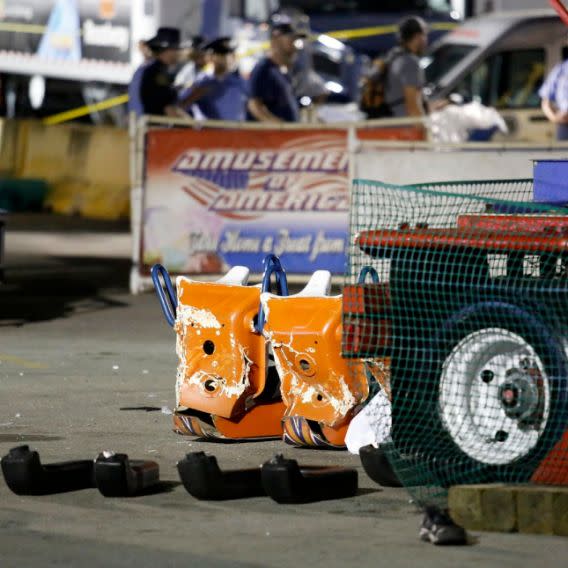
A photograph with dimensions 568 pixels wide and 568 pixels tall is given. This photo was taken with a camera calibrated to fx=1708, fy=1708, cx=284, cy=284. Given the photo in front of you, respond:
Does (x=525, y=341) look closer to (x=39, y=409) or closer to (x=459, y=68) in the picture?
(x=39, y=409)

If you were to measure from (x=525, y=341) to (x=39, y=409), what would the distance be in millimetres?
3333

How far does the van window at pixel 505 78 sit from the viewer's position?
71.1 ft

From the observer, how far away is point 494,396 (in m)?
7.07

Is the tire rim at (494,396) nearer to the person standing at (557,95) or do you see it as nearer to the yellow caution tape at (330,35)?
the person standing at (557,95)

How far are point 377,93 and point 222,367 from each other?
10.0 meters

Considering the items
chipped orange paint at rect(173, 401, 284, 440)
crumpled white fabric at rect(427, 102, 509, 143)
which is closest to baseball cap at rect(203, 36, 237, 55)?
crumpled white fabric at rect(427, 102, 509, 143)

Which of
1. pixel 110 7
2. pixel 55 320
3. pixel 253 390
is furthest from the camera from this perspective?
pixel 110 7

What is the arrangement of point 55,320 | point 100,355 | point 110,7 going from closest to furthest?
point 100,355 → point 55,320 → point 110,7

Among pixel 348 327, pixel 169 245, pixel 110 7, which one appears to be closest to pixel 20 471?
pixel 348 327

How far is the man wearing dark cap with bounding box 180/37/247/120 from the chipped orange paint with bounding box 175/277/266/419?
8944mm

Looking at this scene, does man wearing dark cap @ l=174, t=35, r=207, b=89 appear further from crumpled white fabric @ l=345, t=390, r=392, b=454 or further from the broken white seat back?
crumpled white fabric @ l=345, t=390, r=392, b=454

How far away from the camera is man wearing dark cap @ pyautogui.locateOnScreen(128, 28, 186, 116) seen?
53.3 feet

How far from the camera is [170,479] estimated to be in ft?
24.4

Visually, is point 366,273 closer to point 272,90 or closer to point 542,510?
point 542,510
